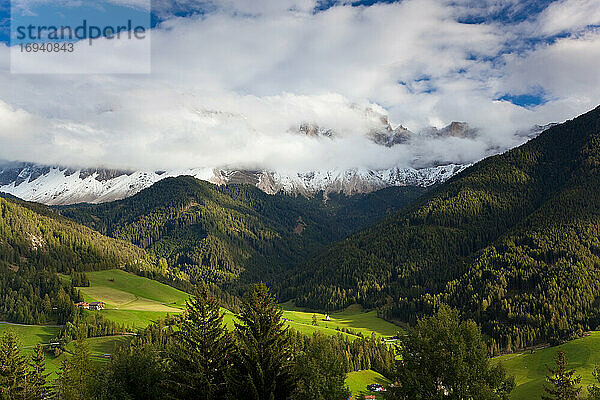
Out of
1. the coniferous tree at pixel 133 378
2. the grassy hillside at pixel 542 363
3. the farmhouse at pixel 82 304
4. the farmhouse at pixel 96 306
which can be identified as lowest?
the grassy hillside at pixel 542 363

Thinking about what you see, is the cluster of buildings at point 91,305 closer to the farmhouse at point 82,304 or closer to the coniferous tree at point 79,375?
the farmhouse at point 82,304

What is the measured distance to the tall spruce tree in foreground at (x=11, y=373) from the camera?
62.3m

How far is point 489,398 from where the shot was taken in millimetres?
43344

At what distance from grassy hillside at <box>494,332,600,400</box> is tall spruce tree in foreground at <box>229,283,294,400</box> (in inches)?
2851

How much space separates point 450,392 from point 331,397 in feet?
43.2

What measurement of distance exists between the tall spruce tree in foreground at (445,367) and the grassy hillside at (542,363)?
195 feet

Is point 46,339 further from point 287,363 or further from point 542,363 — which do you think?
point 542,363

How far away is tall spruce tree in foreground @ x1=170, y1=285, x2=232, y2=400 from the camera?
4962cm

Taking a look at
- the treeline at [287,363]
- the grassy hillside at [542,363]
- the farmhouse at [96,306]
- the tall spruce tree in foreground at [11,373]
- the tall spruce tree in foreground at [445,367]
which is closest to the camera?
the tall spruce tree in foreground at [445,367]

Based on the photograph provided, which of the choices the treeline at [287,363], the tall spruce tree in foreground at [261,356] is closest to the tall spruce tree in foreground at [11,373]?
the treeline at [287,363]

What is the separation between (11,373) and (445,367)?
62.6 m

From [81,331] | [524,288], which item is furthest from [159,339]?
[524,288]

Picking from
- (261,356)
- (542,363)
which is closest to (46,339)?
(261,356)

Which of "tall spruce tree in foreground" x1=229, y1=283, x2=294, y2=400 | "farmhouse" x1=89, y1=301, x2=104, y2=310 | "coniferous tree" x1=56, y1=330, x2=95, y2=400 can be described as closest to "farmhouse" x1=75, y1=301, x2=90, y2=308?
"farmhouse" x1=89, y1=301, x2=104, y2=310
